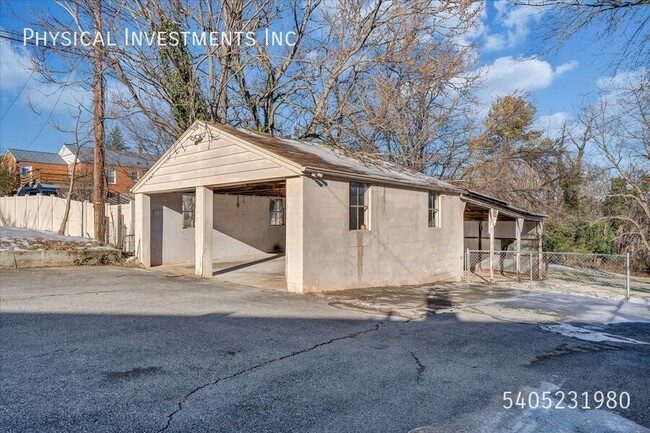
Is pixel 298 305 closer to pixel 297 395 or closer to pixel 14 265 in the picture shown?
pixel 297 395

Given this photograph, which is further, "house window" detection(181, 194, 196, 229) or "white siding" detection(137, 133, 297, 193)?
"house window" detection(181, 194, 196, 229)

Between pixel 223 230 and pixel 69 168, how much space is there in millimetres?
23714

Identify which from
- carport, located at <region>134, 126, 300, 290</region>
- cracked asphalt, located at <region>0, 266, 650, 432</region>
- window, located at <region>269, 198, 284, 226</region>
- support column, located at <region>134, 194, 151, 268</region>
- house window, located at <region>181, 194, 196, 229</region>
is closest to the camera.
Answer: cracked asphalt, located at <region>0, 266, 650, 432</region>

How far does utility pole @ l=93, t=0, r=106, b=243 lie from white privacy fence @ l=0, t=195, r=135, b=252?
633mm

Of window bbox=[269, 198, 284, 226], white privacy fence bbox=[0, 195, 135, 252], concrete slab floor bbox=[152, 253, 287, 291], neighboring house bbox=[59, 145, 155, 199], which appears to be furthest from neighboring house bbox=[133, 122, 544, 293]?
neighboring house bbox=[59, 145, 155, 199]

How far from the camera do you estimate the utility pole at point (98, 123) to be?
12.6 meters

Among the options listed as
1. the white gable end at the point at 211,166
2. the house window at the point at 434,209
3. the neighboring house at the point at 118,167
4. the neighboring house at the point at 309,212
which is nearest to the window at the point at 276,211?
the neighboring house at the point at 309,212

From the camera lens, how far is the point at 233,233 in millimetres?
16922

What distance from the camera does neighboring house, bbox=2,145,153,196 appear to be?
1147 inches

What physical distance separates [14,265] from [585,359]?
45.3 ft

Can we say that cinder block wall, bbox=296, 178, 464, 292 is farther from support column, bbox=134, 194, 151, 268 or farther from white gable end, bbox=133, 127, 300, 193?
support column, bbox=134, 194, 151, 268

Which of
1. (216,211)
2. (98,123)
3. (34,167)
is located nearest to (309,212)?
(216,211)

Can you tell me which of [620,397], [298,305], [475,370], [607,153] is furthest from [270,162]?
[607,153]

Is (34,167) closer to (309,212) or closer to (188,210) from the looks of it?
(188,210)
